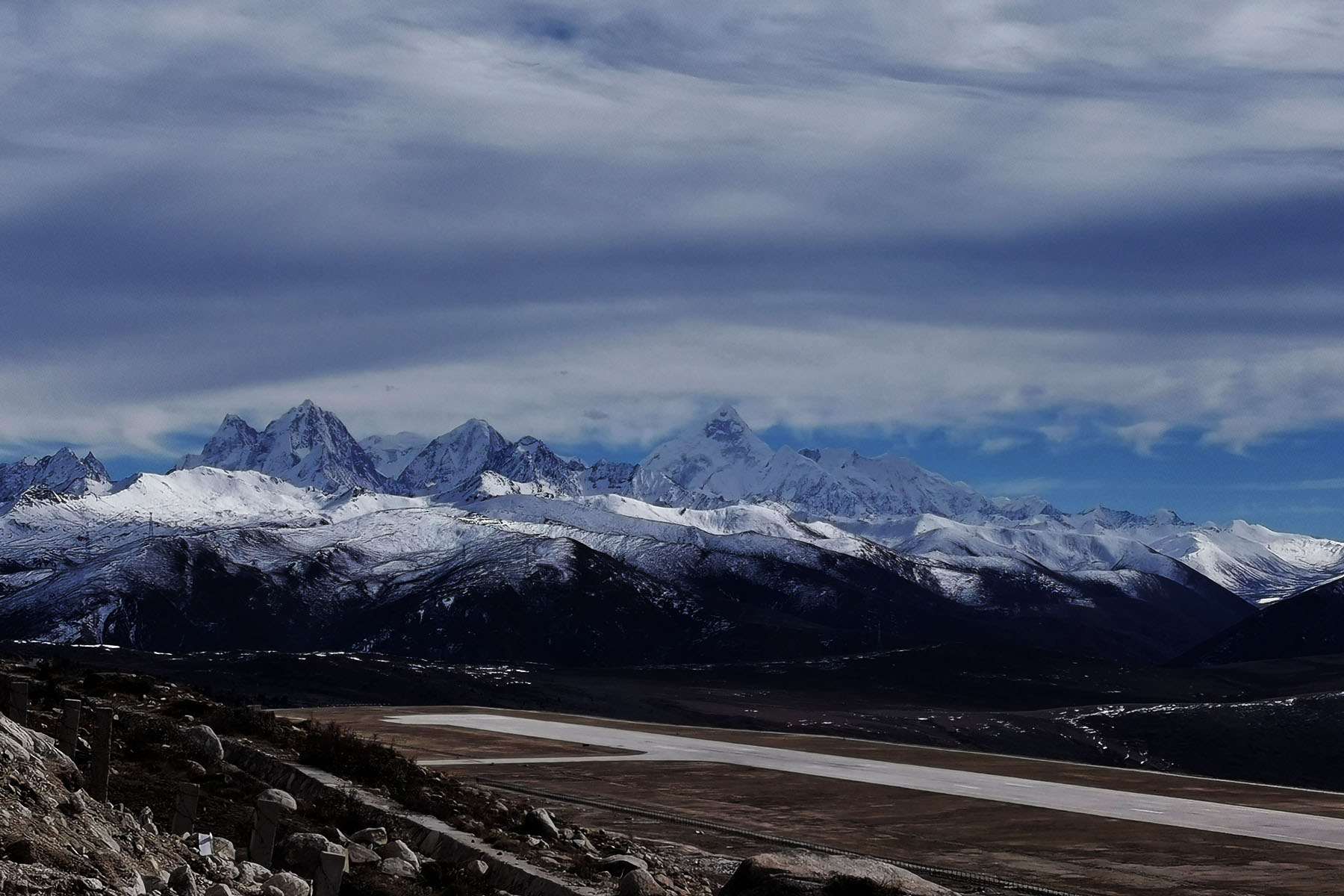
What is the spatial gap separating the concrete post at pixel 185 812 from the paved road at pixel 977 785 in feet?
81.6

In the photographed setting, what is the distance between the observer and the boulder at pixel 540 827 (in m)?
25.6

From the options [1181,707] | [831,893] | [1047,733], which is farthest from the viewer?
[1181,707]

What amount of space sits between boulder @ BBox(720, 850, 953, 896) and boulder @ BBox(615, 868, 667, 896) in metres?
2.94

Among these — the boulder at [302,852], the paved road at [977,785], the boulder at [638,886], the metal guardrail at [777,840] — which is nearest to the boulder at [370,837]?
the boulder at [302,852]

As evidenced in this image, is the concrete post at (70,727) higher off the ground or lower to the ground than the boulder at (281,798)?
higher

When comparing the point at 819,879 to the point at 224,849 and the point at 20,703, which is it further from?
the point at 20,703

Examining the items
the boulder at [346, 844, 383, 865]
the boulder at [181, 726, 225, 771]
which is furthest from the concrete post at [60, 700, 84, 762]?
the boulder at [346, 844, 383, 865]

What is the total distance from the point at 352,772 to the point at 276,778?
4.88 feet

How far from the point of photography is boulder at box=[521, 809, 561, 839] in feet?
84.0

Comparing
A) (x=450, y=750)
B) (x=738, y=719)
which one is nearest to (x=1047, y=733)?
(x=738, y=719)

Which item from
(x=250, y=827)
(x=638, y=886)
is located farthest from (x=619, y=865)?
(x=250, y=827)

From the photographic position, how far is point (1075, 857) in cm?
2994

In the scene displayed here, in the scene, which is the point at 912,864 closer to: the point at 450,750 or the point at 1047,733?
the point at 450,750

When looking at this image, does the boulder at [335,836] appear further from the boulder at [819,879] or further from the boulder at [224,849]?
the boulder at [819,879]
